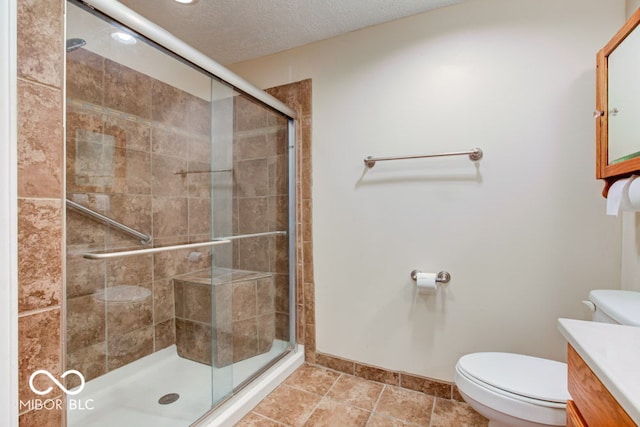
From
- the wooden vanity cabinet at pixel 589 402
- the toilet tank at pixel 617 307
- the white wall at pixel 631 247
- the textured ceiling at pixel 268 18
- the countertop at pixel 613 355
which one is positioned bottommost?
the wooden vanity cabinet at pixel 589 402

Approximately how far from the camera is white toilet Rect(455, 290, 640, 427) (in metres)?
0.99

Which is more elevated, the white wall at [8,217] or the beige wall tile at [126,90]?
the beige wall tile at [126,90]

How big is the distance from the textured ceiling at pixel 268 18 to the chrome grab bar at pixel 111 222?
43.9 inches

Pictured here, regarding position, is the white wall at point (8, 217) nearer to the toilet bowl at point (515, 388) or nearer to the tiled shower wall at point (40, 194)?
the tiled shower wall at point (40, 194)

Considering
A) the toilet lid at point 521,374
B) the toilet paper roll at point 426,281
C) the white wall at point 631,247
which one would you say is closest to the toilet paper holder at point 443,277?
the toilet paper roll at point 426,281

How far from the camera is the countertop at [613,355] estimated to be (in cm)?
49

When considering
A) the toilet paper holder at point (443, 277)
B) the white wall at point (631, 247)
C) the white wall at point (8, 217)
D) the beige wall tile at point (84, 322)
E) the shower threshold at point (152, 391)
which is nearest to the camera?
the white wall at point (8, 217)

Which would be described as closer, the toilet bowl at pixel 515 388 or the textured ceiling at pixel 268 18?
the toilet bowl at pixel 515 388

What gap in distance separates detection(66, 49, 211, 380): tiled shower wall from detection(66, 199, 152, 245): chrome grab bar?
3cm

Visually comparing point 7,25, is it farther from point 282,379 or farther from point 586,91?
point 586,91

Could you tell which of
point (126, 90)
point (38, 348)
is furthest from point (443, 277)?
point (126, 90)

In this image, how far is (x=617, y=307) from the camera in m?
1.01

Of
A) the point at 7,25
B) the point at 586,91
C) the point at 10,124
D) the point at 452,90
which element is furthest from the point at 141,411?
the point at 586,91

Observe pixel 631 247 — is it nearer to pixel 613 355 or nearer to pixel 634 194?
pixel 634 194
